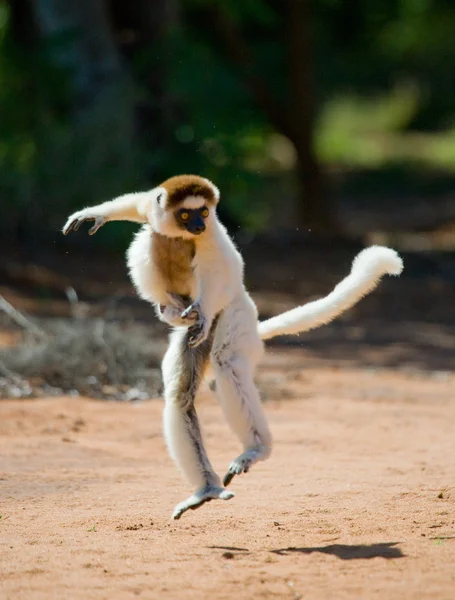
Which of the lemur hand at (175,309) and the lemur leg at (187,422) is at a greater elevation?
the lemur hand at (175,309)

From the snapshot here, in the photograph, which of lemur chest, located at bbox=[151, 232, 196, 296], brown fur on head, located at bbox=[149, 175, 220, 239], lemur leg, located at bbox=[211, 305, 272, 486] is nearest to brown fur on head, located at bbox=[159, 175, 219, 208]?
brown fur on head, located at bbox=[149, 175, 220, 239]

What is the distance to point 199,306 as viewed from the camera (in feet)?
15.6

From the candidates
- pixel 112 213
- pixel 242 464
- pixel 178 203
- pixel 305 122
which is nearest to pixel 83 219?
pixel 112 213

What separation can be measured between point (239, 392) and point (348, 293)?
0.88 meters

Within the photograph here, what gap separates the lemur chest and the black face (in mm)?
234

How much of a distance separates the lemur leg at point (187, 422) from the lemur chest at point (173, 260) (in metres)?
0.28

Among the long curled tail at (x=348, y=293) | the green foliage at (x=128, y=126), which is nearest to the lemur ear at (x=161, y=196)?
the long curled tail at (x=348, y=293)

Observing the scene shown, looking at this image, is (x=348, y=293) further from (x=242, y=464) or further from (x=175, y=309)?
(x=242, y=464)

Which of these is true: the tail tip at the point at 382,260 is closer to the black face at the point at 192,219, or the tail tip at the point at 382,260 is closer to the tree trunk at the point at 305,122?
the black face at the point at 192,219

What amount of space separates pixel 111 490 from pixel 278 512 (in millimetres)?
1035

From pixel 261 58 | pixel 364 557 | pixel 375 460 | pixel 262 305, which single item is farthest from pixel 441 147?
pixel 364 557

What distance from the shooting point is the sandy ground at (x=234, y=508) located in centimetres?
395

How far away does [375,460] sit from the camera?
254 inches

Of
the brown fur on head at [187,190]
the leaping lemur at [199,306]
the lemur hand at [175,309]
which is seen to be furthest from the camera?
the lemur hand at [175,309]
